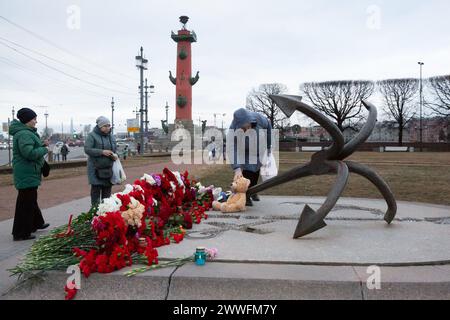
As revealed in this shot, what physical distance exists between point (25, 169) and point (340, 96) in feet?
184

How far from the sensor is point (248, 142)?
6867mm

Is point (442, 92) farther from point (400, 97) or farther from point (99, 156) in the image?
point (99, 156)

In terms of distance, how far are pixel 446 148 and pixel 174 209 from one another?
50866 millimetres

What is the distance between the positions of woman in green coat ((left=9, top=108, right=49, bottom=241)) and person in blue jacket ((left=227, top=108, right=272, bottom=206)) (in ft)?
8.74

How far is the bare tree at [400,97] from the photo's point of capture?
55925 millimetres

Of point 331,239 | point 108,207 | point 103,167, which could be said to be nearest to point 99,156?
point 103,167

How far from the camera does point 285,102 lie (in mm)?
5246

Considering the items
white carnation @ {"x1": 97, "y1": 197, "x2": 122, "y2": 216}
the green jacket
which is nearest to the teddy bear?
white carnation @ {"x1": 97, "y1": 197, "x2": 122, "y2": 216}

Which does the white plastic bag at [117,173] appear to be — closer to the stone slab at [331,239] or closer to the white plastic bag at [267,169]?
the stone slab at [331,239]

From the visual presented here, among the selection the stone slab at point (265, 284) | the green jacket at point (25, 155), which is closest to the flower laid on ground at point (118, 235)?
the stone slab at point (265, 284)

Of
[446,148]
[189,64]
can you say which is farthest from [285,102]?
[446,148]

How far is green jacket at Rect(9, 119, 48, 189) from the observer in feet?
18.3

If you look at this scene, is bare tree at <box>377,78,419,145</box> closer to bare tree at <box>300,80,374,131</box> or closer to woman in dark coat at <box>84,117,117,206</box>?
bare tree at <box>300,80,374,131</box>
